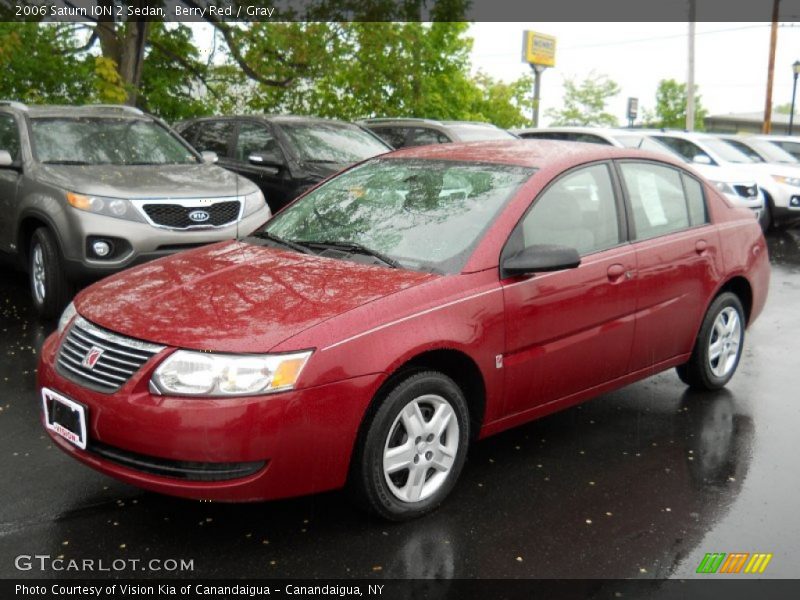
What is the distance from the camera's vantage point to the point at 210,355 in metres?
3.45

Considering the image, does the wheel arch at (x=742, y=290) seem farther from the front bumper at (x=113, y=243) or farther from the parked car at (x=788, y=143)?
the parked car at (x=788, y=143)

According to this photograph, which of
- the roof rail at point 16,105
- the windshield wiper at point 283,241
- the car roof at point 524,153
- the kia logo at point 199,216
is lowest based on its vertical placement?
the kia logo at point 199,216

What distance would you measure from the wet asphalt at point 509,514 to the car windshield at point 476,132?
25.6ft

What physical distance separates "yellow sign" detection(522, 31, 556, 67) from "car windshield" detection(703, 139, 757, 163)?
19.6 metres

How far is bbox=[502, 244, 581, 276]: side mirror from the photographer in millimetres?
4148

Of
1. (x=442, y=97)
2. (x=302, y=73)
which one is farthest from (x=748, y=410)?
(x=442, y=97)

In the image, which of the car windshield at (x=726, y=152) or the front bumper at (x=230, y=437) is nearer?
the front bumper at (x=230, y=437)

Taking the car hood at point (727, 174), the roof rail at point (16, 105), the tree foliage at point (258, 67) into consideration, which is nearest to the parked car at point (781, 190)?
the car hood at point (727, 174)

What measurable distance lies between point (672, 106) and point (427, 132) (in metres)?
73.9

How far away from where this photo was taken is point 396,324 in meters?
3.73

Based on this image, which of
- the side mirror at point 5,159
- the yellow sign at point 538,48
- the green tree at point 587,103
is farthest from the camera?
the green tree at point 587,103

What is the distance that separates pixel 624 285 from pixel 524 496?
130 centimetres

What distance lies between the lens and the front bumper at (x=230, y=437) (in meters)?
3.37

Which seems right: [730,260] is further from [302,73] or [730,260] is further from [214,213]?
[302,73]
